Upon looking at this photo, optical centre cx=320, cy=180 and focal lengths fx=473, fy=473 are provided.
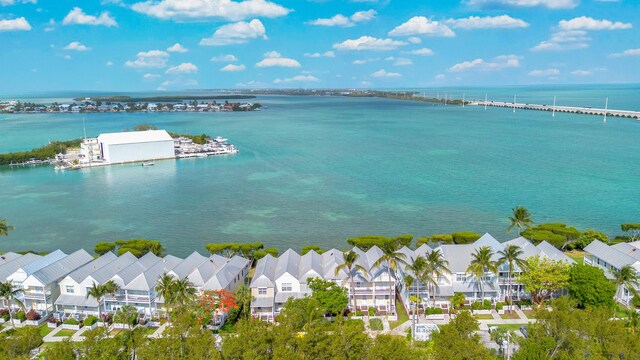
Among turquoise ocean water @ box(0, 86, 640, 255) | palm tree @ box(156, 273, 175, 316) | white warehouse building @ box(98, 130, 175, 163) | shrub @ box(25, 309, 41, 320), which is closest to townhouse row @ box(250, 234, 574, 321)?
palm tree @ box(156, 273, 175, 316)

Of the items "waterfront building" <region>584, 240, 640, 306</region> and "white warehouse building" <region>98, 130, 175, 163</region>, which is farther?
"white warehouse building" <region>98, 130, 175, 163</region>

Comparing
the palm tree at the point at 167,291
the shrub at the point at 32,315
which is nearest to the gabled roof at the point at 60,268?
the shrub at the point at 32,315

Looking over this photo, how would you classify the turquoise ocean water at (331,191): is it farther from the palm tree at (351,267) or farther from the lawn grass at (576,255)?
the palm tree at (351,267)

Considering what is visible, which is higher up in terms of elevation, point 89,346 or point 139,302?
Answer: point 89,346

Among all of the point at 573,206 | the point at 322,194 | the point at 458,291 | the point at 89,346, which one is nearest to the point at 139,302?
the point at 89,346

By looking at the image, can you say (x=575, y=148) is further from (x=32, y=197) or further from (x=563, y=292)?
(x=32, y=197)

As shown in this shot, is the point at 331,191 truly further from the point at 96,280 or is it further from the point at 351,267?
the point at 96,280

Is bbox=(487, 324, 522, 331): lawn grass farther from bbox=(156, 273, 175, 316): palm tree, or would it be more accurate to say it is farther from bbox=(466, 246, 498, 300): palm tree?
bbox=(156, 273, 175, 316): palm tree

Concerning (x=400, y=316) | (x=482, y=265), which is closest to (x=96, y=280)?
(x=400, y=316)
